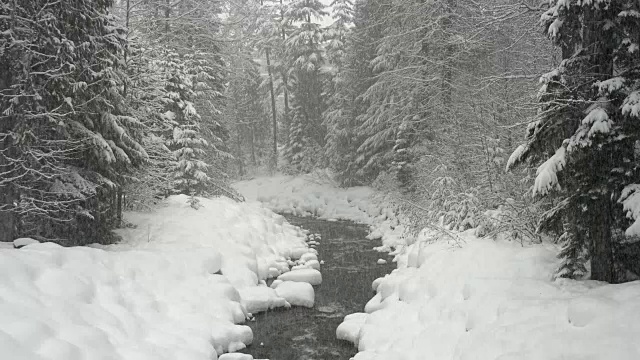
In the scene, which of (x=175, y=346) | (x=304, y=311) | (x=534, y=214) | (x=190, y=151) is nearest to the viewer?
(x=175, y=346)

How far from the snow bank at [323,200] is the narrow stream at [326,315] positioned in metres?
3.11

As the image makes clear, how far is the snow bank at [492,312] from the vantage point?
Result: 4.57m

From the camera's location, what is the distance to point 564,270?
622 cm

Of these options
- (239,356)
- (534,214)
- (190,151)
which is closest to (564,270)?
(534,214)

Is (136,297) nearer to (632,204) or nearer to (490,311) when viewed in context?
(490,311)

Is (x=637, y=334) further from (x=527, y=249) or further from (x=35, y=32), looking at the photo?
(x=35, y=32)

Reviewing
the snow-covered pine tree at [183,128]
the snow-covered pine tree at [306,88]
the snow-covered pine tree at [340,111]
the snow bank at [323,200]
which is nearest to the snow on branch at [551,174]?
the snow bank at [323,200]

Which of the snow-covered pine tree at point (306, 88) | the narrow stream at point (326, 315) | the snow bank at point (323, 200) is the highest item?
the snow-covered pine tree at point (306, 88)

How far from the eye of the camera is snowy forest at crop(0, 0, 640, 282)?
5570mm

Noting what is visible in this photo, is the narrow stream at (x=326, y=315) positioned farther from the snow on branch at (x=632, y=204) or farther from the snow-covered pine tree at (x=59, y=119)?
the snow on branch at (x=632, y=204)

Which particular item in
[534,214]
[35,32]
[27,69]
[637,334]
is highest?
[35,32]

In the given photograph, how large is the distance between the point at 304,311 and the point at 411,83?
407 inches

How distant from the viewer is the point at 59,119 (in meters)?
8.56

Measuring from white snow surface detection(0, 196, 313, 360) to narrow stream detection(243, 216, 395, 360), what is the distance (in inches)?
17.1
